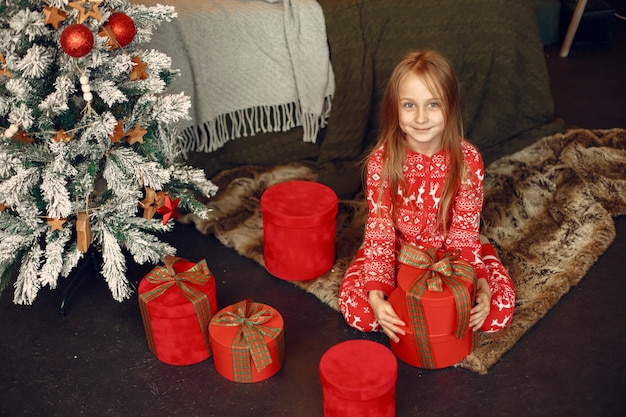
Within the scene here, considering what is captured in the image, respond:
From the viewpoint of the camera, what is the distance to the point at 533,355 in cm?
182

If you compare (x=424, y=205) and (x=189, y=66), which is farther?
(x=189, y=66)

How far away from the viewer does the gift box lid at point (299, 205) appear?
199cm

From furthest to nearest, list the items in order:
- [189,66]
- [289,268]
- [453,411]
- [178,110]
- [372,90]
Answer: [372,90] < [189,66] < [289,268] < [178,110] < [453,411]

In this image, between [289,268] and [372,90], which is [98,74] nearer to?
[289,268]

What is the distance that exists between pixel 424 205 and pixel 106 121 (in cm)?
80

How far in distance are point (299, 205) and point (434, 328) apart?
54 centimetres

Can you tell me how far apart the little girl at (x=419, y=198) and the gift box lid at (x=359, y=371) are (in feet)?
0.68

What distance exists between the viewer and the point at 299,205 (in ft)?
6.66

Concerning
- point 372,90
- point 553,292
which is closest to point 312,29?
point 372,90

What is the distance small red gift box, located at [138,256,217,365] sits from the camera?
1.73 metres

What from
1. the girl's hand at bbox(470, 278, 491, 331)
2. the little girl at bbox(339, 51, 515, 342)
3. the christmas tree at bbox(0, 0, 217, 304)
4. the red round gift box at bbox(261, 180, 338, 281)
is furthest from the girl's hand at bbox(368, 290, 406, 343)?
the christmas tree at bbox(0, 0, 217, 304)

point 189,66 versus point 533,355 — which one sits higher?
point 189,66

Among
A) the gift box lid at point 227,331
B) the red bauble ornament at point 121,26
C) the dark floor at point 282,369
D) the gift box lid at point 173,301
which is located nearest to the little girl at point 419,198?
the dark floor at point 282,369

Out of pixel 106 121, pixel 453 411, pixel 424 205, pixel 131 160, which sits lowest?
pixel 453 411
